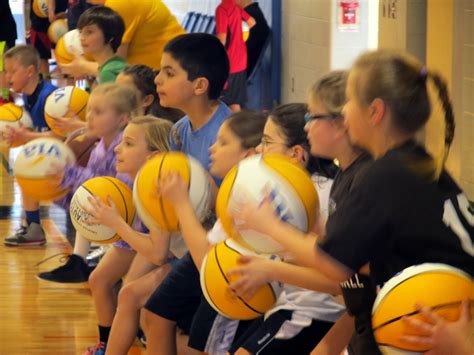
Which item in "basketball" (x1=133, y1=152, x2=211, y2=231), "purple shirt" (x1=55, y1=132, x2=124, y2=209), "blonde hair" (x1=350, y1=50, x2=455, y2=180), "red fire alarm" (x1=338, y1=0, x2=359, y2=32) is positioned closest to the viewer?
"blonde hair" (x1=350, y1=50, x2=455, y2=180)

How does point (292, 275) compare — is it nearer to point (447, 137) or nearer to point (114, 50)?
point (447, 137)

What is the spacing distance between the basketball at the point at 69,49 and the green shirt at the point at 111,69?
566 millimetres

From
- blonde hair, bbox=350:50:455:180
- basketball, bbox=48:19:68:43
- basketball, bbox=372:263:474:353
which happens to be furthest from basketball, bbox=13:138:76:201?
basketball, bbox=48:19:68:43

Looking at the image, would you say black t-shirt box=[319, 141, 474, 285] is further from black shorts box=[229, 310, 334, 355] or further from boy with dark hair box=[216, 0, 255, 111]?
boy with dark hair box=[216, 0, 255, 111]

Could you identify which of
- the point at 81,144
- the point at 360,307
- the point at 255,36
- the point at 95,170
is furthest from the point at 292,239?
the point at 255,36

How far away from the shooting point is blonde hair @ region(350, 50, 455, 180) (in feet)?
8.59

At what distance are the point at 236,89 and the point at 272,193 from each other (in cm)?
655

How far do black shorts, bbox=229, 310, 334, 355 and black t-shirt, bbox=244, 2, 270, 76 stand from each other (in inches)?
263

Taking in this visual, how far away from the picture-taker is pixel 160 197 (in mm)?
3658

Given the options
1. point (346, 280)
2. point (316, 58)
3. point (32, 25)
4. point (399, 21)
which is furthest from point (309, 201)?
point (32, 25)

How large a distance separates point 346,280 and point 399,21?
5497 mm

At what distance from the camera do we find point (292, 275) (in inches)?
115

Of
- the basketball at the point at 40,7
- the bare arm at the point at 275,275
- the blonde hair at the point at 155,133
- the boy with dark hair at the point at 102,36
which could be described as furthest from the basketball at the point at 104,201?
the basketball at the point at 40,7

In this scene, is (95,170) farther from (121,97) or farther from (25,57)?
(25,57)
